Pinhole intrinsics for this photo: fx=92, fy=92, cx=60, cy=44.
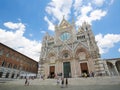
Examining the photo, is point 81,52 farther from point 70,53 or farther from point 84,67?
point 84,67

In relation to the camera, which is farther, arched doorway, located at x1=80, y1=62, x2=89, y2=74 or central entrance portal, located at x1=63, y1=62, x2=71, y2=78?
central entrance portal, located at x1=63, y1=62, x2=71, y2=78

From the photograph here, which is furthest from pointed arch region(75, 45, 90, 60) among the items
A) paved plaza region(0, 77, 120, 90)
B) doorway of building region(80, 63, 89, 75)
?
paved plaza region(0, 77, 120, 90)

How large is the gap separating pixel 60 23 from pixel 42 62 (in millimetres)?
15719

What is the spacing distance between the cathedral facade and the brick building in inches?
260

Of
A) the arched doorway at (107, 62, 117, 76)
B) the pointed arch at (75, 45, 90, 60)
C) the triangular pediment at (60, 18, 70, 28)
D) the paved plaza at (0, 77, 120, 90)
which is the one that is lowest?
the paved plaza at (0, 77, 120, 90)

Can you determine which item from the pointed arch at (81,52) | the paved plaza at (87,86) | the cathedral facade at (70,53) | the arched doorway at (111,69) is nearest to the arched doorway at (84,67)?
the cathedral facade at (70,53)

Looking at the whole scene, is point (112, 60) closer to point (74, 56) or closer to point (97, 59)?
point (97, 59)

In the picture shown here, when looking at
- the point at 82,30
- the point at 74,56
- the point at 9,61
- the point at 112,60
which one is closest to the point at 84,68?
the point at 74,56

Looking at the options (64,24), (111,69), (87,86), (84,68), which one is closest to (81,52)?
(84,68)

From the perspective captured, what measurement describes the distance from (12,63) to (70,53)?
18.4m

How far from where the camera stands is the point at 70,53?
27172 mm

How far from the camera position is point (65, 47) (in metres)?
28.4

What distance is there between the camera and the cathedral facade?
2436cm

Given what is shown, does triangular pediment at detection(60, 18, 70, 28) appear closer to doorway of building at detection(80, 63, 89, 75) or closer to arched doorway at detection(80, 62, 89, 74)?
arched doorway at detection(80, 62, 89, 74)
